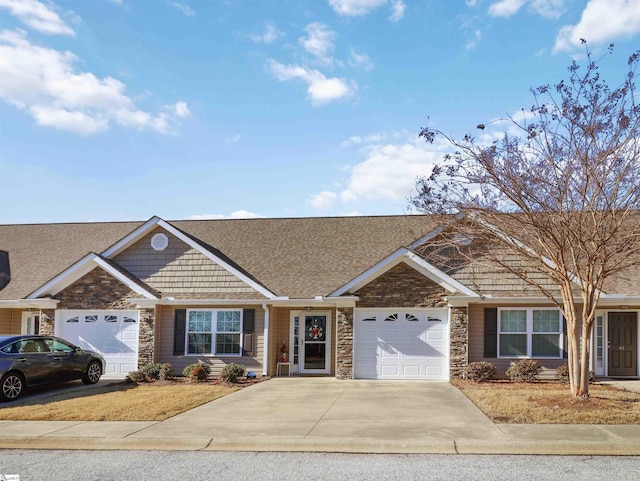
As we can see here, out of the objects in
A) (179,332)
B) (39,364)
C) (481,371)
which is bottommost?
(481,371)

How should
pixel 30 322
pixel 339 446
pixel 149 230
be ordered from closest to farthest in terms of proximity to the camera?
pixel 339 446 → pixel 149 230 → pixel 30 322

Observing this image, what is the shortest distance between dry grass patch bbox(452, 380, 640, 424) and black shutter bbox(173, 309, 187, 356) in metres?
9.03

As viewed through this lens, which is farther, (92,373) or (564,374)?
(564,374)

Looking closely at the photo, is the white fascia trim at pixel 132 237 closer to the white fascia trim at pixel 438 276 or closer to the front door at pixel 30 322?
the front door at pixel 30 322

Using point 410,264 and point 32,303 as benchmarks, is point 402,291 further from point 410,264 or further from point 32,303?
point 32,303

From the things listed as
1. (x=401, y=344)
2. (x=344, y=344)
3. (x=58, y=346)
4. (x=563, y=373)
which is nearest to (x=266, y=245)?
(x=344, y=344)

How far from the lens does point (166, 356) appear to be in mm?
19891

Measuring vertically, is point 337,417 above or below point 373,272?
below

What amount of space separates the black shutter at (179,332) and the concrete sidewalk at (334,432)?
21.7 feet

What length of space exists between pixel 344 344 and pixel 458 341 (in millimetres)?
3504

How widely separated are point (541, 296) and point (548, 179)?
19.8 feet

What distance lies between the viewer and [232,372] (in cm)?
1781

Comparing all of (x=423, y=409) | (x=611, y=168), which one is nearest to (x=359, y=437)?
(x=423, y=409)

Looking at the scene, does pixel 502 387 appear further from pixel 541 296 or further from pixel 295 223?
pixel 295 223
